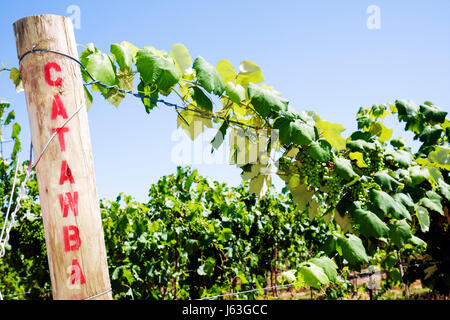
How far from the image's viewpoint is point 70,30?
1350mm

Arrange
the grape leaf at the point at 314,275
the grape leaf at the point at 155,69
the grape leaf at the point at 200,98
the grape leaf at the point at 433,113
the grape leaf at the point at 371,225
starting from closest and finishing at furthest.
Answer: the grape leaf at the point at 155,69 → the grape leaf at the point at 314,275 → the grape leaf at the point at 200,98 → the grape leaf at the point at 371,225 → the grape leaf at the point at 433,113

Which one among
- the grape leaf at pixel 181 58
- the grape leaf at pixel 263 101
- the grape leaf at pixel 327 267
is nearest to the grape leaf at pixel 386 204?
the grape leaf at pixel 327 267

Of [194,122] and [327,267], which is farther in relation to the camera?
[194,122]

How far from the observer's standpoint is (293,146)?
219cm

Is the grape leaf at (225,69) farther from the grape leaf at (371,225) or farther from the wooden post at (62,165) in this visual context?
the grape leaf at (371,225)

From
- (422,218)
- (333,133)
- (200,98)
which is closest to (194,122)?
(200,98)

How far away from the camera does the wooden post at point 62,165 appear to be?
4.04ft

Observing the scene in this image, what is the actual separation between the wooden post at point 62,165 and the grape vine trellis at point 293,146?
28 centimetres

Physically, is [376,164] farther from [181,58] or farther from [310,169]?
[181,58]

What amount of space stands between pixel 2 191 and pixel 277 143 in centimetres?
483

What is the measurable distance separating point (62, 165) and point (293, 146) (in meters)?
1.36

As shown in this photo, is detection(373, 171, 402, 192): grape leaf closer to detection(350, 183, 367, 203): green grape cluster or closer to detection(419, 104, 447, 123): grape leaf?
detection(350, 183, 367, 203): green grape cluster

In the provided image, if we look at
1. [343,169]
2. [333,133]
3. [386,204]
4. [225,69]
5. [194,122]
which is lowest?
[386,204]
